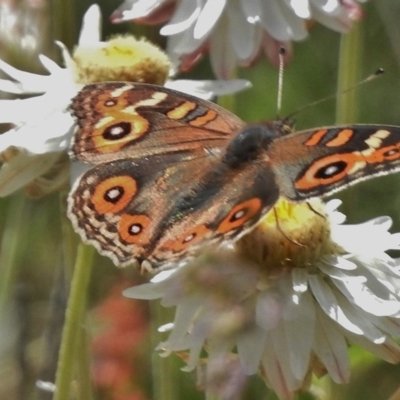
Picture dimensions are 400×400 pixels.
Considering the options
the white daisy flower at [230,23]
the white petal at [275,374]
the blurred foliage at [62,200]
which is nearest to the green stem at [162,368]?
the blurred foliage at [62,200]

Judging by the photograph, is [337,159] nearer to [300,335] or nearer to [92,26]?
[300,335]

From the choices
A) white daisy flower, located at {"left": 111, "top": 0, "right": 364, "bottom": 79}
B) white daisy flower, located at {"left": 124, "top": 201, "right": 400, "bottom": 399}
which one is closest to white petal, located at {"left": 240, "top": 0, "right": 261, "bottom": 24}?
white daisy flower, located at {"left": 111, "top": 0, "right": 364, "bottom": 79}

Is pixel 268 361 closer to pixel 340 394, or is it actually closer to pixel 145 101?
pixel 340 394

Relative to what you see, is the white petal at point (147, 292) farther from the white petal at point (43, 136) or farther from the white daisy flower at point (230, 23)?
the white daisy flower at point (230, 23)

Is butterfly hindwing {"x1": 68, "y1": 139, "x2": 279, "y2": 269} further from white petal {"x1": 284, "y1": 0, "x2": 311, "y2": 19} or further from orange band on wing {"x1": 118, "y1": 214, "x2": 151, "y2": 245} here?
white petal {"x1": 284, "y1": 0, "x2": 311, "y2": 19}

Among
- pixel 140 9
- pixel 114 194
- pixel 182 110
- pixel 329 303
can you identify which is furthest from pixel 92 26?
pixel 329 303

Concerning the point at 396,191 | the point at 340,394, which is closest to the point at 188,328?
the point at 340,394
